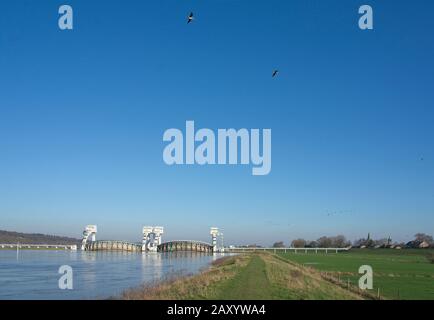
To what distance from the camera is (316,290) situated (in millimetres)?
41719

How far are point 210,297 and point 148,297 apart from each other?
222 inches
